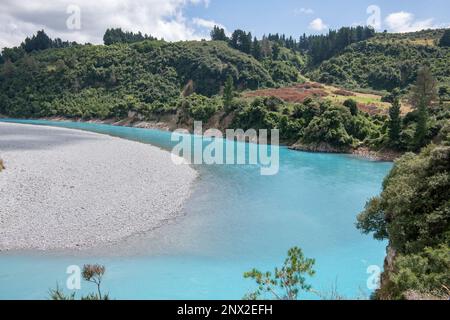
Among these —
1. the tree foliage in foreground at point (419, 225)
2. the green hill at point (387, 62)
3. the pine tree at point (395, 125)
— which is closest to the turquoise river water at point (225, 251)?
the tree foliage in foreground at point (419, 225)

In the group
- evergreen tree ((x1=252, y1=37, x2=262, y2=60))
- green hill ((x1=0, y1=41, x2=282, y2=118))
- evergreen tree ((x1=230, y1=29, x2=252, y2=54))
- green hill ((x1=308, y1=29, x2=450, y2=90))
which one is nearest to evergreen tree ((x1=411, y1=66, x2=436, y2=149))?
green hill ((x1=308, y1=29, x2=450, y2=90))

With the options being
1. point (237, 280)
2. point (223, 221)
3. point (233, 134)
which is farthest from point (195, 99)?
point (237, 280)

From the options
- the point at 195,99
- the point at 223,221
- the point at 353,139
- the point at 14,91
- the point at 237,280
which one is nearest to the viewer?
the point at 237,280

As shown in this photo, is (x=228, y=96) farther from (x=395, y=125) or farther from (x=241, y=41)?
(x=241, y=41)

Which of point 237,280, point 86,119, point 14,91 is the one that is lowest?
point 237,280

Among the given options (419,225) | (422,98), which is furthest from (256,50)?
(419,225)
